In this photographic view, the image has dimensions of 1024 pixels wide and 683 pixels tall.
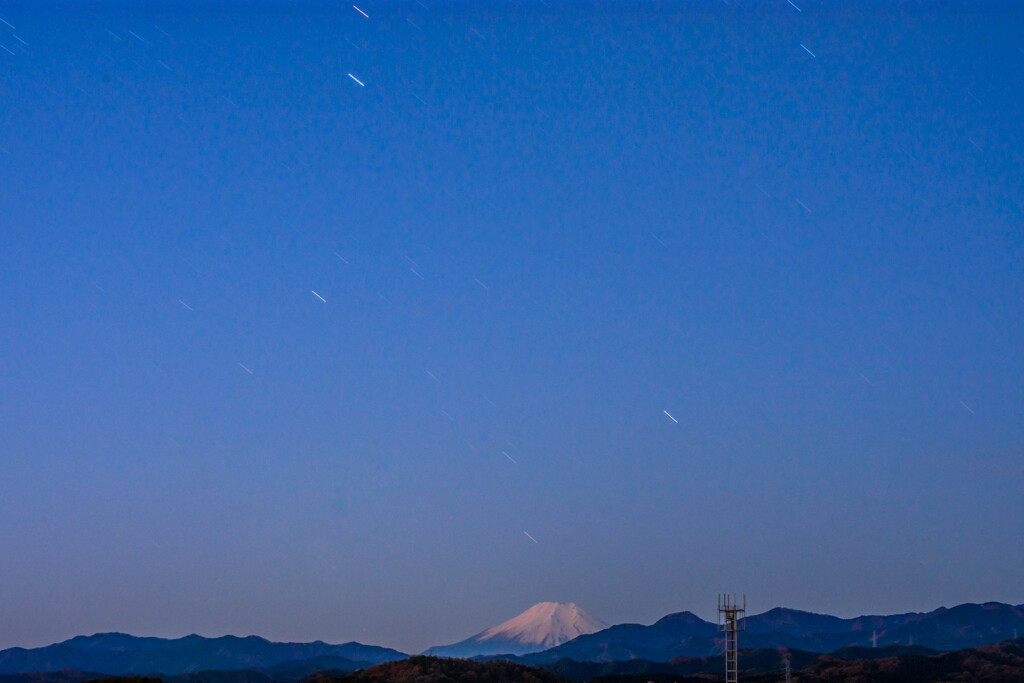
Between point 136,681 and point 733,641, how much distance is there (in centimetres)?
8307

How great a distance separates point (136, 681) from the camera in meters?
136

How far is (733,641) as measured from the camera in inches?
3472

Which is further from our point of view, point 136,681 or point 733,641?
point 136,681
